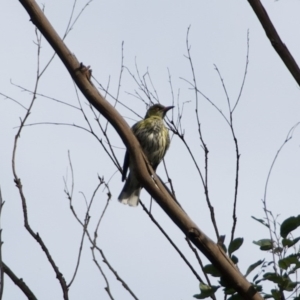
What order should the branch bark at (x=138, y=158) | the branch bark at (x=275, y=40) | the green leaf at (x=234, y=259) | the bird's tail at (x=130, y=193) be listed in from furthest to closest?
the bird's tail at (x=130, y=193) → the green leaf at (x=234, y=259) → the branch bark at (x=138, y=158) → the branch bark at (x=275, y=40)

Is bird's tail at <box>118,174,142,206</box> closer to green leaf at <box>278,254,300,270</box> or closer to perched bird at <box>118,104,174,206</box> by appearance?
perched bird at <box>118,104,174,206</box>

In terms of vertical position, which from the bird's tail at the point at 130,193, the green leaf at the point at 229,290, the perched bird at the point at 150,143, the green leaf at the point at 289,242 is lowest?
the green leaf at the point at 229,290

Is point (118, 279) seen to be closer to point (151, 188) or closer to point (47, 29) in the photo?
point (151, 188)

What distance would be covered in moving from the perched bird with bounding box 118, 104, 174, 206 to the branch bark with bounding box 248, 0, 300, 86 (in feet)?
14.1

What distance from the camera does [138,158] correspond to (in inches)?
A: 84.0

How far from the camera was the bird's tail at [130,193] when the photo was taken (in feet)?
19.6

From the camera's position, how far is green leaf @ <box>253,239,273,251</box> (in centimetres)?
204

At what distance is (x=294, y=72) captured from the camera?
62.8 inches

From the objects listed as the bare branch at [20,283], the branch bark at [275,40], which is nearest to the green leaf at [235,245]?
the branch bark at [275,40]

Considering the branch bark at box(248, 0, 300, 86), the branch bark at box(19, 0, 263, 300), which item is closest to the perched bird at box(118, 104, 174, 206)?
the branch bark at box(19, 0, 263, 300)

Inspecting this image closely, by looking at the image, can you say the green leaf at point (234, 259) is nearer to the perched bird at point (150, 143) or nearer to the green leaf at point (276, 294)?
the green leaf at point (276, 294)

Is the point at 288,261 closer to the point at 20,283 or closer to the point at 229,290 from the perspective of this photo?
the point at 229,290

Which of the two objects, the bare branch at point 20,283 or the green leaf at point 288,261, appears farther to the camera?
the bare branch at point 20,283

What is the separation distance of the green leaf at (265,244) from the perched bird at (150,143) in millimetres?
3929
